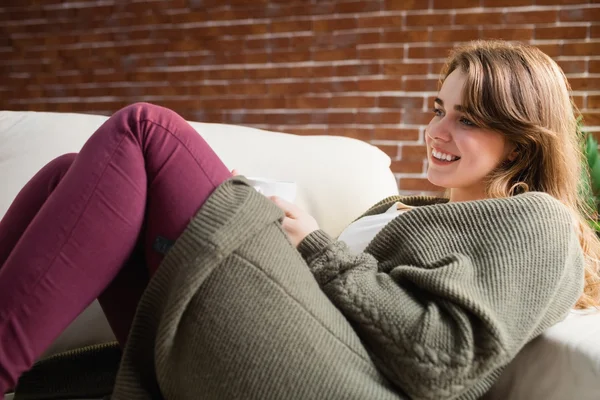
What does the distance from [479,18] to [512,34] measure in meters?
0.13

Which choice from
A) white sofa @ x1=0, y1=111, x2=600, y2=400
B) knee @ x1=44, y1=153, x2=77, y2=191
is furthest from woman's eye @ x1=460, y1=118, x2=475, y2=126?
knee @ x1=44, y1=153, x2=77, y2=191

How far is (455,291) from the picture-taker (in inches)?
30.4

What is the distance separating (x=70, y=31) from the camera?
95.1 inches

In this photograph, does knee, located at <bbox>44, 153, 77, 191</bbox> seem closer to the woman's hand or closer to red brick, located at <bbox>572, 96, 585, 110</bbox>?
the woman's hand

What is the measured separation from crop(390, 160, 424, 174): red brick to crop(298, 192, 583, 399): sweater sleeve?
126cm

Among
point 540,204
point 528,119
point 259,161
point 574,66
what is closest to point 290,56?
point 259,161

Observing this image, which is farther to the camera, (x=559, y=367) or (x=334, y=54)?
(x=334, y=54)

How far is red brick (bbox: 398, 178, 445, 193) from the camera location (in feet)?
7.14

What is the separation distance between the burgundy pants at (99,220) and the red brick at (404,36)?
1421 millimetres

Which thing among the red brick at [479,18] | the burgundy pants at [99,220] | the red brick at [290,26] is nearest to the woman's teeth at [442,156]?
the burgundy pants at [99,220]

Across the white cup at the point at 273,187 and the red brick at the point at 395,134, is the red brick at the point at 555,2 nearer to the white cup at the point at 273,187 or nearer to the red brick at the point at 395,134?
the red brick at the point at 395,134

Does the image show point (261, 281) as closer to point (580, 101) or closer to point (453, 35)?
point (453, 35)

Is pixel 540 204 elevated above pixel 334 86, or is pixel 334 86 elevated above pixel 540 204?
pixel 334 86

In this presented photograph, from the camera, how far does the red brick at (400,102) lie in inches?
84.2
